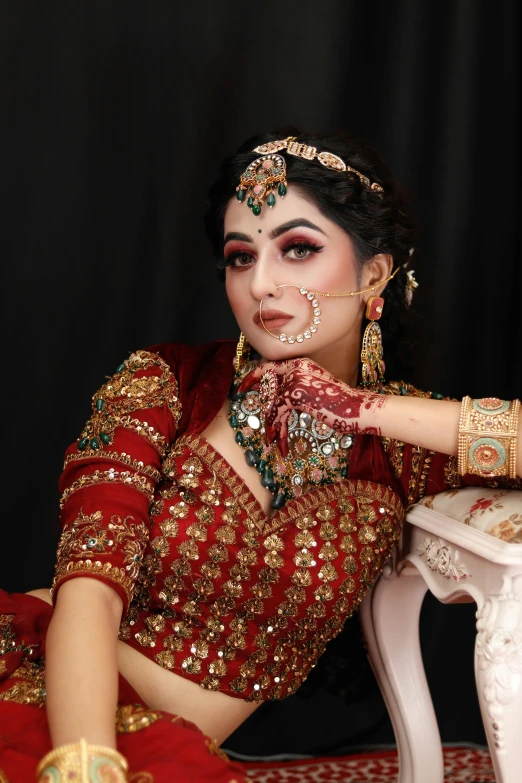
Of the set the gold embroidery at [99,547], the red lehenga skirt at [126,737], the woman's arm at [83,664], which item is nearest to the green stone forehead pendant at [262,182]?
the gold embroidery at [99,547]

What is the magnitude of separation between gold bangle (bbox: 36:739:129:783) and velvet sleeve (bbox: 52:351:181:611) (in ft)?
0.93

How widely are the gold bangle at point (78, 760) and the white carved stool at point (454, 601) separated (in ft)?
1.83

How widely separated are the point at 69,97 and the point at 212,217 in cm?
84

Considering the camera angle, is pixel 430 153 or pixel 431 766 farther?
pixel 430 153

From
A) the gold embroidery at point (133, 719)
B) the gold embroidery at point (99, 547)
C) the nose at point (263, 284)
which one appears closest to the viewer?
the gold embroidery at point (133, 719)

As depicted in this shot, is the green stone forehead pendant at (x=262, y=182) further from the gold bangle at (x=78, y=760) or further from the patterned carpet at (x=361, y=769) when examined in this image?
the patterned carpet at (x=361, y=769)

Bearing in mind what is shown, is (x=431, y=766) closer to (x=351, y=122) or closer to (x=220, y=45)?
(x=351, y=122)

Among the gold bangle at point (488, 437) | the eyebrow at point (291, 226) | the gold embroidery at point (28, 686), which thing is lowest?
the gold embroidery at point (28, 686)

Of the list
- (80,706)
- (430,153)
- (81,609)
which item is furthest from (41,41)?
(80,706)

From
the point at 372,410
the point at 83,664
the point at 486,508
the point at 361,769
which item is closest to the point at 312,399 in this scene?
the point at 372,410

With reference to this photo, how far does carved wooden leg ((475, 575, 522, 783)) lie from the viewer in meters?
1.33

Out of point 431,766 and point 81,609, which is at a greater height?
point 81,609

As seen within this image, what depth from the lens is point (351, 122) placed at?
2.55 meters

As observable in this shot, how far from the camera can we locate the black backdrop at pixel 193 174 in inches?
95.9
